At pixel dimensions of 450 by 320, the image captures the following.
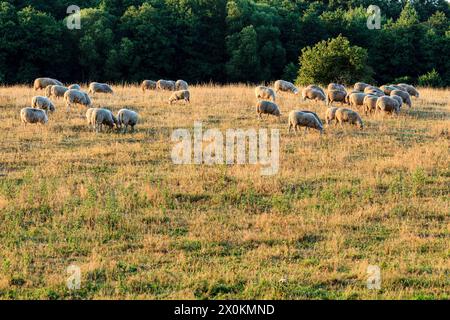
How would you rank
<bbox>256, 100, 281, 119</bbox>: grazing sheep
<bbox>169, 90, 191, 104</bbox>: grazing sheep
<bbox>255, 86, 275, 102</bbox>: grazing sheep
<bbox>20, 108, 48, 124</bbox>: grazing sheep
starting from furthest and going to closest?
1. <bbox>255, 86, 275, 102</bbox>: grazing sheep
2. <bbox>169, 90, 191, 104</bbox>: grazing sheep
3. <bbox>256, 100, 281, 119</bbox>: grazing sheep
4. <bbox>20, 108, 48, 124</bbox>: grazing sheep

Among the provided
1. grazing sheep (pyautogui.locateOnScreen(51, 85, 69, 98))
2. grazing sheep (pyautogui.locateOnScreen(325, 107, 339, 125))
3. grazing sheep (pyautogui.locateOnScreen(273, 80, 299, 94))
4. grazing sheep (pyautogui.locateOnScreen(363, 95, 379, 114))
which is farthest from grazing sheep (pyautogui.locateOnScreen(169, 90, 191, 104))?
grazing sheep (pyautogui.locateOnScreen(363, 95, 379, 114))

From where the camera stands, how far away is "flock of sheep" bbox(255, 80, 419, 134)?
74.1 feet

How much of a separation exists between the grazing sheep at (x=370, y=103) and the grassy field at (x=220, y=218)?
4529mm

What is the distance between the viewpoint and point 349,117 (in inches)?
936

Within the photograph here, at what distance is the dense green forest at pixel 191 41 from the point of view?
55156 millimetres

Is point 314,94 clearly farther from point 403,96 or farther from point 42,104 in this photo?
point 42,104

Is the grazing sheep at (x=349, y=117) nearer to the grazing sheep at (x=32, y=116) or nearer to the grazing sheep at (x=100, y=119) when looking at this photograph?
the grazing sheep at (x=100, y=119)

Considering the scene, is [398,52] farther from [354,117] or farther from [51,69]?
[354,117]

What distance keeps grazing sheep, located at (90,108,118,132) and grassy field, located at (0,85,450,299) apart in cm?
62

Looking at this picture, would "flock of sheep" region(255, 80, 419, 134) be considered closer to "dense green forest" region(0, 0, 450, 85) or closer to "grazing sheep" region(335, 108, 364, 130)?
"grazing sheep" region(335, 108, 364, 130)

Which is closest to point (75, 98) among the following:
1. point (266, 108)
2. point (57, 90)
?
point (57, 90)

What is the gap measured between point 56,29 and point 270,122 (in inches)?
1389

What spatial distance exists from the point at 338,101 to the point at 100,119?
→ 39.0 feet

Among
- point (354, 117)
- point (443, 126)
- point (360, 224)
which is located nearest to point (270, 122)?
point (354, 117)
